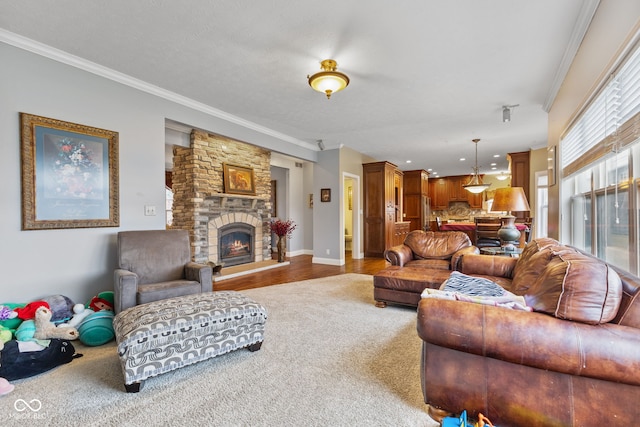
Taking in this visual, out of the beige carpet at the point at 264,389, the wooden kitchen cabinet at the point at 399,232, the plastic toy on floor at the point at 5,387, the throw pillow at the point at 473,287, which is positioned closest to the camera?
the beige carpet at the point at 264,389

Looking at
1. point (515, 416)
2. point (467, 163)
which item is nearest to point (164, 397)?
point (515, 416)

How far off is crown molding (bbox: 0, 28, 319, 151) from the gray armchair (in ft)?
5.60

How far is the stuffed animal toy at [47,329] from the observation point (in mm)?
2260

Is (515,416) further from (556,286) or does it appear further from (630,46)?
(630,46)

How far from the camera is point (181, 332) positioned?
1885 millimetres

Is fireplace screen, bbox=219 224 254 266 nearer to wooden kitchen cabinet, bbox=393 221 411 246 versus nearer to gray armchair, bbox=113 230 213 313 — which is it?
gray armchair, bbox=113 230 213 313

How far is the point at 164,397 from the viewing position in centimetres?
170

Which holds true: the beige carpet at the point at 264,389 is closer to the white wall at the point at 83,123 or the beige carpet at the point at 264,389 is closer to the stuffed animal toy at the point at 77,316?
the stuffed animal toy at the point at 77,316

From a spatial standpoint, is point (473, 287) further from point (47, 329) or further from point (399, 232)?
point (399, 232)

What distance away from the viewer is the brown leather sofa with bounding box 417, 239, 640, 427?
46.8 inches

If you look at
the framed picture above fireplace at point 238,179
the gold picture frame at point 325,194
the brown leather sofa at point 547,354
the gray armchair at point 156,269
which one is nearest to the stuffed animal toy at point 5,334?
the gray armchair at point 156,269

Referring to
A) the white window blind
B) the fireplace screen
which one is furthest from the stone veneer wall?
the white window blind

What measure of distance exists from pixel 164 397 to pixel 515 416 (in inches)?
73.8

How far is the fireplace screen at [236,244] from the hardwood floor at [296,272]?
0.76m
